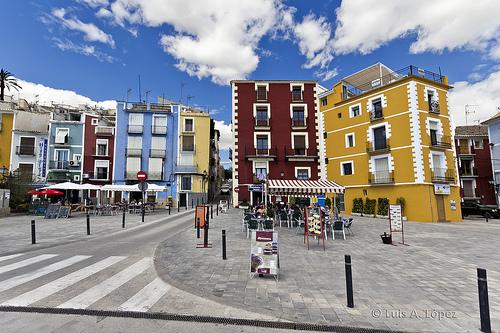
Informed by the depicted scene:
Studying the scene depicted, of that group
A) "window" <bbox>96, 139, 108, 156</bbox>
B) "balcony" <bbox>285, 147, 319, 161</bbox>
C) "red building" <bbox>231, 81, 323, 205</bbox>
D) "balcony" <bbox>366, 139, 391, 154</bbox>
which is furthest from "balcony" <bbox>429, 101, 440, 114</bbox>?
"window" <bbox>96, 139, 108, 156</bbox>

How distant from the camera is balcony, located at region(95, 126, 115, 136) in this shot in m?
37.1

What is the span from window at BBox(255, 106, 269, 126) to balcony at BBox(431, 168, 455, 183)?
17.9 m

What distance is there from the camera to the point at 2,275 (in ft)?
22.0

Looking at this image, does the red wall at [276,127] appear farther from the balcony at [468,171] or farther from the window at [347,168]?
the balcony at [468,171]

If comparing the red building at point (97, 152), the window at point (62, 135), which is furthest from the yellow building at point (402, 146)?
the window at point (62, 135)

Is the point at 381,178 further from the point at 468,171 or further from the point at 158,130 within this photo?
the point at 158,130

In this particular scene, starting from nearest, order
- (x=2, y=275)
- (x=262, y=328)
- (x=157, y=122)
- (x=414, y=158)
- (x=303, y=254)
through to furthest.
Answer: (x=262, y=328) < (x=2, y=275) < (x=303, y=254) < (x=414, y=158) < (x=157, y=122)

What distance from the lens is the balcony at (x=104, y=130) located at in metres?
37.1

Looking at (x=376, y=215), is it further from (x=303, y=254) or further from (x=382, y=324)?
(x=382, y=324)

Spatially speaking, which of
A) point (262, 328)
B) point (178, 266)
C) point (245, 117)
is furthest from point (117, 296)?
point (245, 117)

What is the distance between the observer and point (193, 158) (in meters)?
37.9

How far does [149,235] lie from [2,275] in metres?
6.79

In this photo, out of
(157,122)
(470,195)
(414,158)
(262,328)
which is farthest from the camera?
(157,122)

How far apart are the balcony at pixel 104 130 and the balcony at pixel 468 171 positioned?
4795 centimetres
